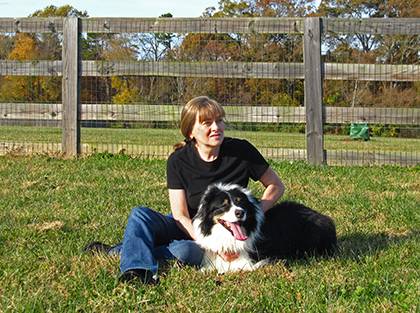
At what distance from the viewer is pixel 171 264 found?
3.98 m

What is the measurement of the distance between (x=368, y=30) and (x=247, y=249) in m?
6.24

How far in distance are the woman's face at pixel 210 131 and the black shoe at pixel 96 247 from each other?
3.10 ft

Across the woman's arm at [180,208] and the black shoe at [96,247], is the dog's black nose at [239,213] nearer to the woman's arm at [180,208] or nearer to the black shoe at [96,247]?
the woman's arm at [180,208]

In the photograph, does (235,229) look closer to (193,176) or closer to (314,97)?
(193,176)

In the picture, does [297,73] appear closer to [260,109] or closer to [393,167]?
[260,109]

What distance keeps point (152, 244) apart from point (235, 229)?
55 cm

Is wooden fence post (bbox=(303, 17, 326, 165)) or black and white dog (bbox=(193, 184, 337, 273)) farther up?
wooden fence post (bbox=(303, 17, 326, 165))

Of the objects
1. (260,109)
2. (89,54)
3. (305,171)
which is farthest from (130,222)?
(89,54)

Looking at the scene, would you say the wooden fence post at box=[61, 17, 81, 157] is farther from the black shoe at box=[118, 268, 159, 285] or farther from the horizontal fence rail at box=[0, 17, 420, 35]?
the black shoe at box=[118, 268, 159, 285]

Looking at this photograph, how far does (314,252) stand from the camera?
4250 millimetres

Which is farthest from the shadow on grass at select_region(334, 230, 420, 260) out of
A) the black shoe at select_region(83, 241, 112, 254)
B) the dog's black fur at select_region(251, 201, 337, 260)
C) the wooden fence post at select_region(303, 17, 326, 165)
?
the wooden fence post at select_region(303, 17, 326, 165)

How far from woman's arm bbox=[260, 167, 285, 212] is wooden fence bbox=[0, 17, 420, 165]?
4.81 meters

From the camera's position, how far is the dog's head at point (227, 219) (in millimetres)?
3760

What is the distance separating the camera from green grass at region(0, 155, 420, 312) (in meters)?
3.13
